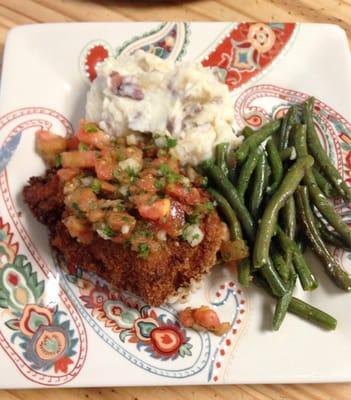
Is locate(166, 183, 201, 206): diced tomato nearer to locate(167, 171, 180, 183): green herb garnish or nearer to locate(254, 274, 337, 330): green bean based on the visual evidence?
locate(167, 171, 180, 183): green herb garnish

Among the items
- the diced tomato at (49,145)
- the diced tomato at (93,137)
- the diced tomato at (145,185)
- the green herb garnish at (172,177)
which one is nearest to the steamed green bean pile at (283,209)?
the green herb garnish at (172,177)

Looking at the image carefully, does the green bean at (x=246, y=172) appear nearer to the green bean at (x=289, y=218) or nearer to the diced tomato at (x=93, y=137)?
the green bean at (x=289, y=218)

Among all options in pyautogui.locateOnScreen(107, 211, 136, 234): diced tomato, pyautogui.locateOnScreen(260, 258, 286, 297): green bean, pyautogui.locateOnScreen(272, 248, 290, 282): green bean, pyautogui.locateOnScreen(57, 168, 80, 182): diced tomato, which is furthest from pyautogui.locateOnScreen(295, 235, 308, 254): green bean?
pyautogui.locateOnScreen(57, 168, 80, 182): diced tomato

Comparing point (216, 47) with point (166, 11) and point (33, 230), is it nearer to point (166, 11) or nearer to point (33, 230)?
point (166, 11)

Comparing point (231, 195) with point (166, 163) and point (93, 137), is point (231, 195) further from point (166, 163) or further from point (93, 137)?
point (93, 137)

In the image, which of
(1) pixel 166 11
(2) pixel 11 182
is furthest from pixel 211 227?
(1) pixel 166 11

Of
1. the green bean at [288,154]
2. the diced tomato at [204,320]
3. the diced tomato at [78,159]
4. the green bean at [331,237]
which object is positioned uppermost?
the green bean at [288,154]
